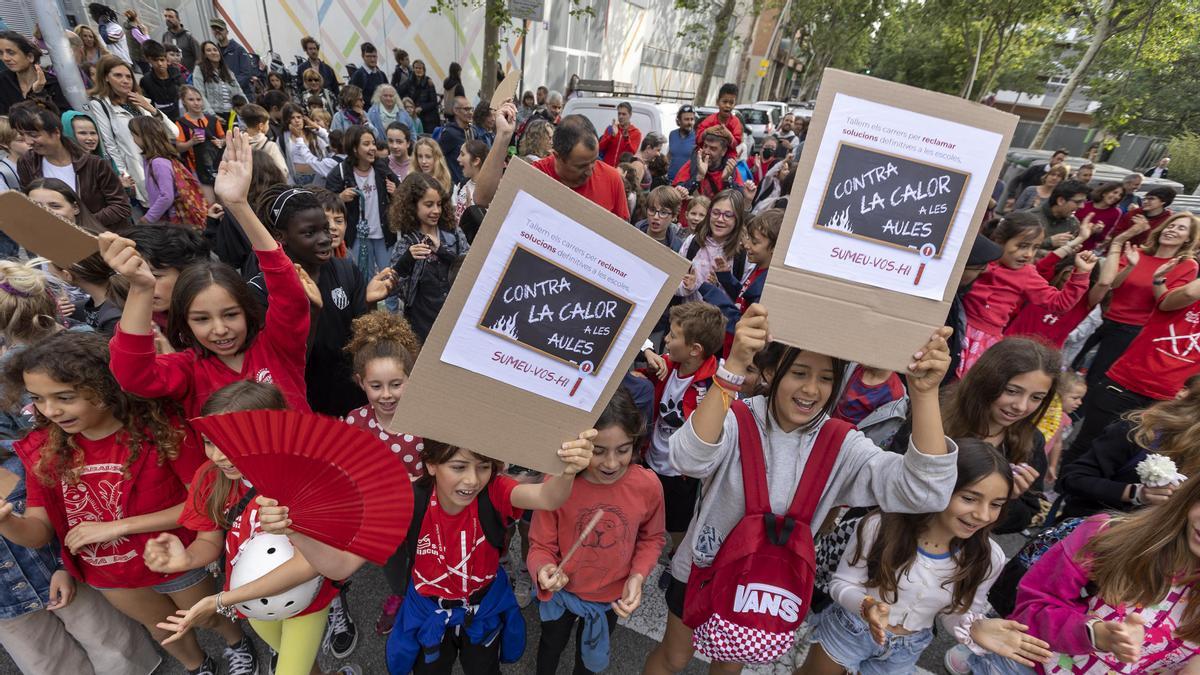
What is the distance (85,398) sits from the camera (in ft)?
6.28

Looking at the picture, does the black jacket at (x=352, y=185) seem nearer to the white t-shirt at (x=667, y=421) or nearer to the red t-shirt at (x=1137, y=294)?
the white t-shirt at (x=667, y=421)

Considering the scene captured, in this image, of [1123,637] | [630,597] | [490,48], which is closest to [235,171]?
[630,597]

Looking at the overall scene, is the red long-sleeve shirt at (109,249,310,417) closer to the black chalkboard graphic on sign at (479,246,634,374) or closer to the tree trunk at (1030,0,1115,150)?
the black chalkboard graphic on sign at (479,246,634,374)

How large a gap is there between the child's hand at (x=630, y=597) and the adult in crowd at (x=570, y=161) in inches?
87.7

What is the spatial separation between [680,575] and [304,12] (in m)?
16.8

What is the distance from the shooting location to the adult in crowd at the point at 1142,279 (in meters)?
3.74

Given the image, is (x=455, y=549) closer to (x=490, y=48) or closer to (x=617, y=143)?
(x=617, y=143)

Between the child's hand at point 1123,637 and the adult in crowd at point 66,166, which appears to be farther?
the adult in crowd at point 66,166

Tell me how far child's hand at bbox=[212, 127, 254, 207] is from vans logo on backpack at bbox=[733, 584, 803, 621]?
226 cm

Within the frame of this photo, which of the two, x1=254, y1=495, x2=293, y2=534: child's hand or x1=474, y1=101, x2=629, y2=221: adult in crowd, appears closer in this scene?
x1=254, y1=495, x2=293, y2=534: child's hand

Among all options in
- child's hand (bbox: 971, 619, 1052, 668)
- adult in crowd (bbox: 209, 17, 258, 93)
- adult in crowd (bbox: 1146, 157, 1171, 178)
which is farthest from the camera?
adult in crowd (bbox: 1146, 157, 1171, 178)

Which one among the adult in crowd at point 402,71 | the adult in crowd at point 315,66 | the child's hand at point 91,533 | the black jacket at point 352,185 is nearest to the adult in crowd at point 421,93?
the adult in crowd at point 402,71

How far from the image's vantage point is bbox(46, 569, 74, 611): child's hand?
2.07 m

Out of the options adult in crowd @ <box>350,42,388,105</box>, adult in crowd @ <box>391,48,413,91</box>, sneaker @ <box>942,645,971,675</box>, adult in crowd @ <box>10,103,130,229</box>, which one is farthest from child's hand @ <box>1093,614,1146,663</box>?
adult in crowd @ <box>350,42,388,105</box>
